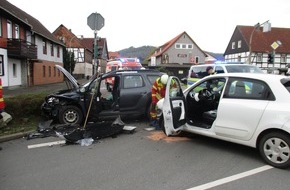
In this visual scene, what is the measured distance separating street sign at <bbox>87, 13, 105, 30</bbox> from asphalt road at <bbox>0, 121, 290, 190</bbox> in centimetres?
449

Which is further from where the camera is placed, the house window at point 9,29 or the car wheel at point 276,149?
the house window at point 9,29

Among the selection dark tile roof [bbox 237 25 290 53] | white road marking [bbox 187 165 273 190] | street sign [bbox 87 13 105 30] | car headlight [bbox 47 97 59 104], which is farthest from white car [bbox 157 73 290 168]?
dark tile roof [bbox 237 25 290 53]

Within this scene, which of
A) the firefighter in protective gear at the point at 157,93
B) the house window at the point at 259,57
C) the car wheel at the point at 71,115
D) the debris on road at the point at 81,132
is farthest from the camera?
the house window at the point at 259,57

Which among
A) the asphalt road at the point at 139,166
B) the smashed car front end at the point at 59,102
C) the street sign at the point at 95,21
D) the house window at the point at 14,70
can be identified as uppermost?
the street sign at the point at 95,21

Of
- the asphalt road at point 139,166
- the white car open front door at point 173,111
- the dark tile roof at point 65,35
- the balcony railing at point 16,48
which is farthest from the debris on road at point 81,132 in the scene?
the dark tile roof at point 65,35

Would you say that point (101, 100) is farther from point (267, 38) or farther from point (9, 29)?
point (267, 38)

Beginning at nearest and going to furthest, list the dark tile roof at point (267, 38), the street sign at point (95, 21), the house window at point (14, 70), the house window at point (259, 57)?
1. the street sign at point (95, 21)
2. the house window at point (14, 70)
3. the dark tile roof at point (267, 38)
4. the house window at point (259, 57)

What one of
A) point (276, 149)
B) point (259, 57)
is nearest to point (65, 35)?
point (259, 57)

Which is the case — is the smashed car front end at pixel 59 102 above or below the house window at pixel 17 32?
below

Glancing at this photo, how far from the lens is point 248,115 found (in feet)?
17.6

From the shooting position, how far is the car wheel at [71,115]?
8562mm

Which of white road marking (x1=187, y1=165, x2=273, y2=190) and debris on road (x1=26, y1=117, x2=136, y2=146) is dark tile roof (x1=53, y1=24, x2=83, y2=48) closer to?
debris on road (x1=26, y1=117, x2=136, y2=146)

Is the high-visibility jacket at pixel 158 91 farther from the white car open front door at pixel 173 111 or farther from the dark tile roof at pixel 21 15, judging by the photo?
the dark tile roof at pixel 21 15

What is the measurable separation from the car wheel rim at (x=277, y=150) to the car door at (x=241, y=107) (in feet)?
1.11
